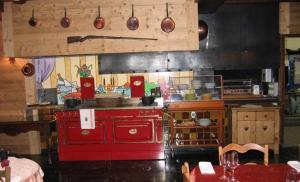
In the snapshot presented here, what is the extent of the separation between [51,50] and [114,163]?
7.90 feet

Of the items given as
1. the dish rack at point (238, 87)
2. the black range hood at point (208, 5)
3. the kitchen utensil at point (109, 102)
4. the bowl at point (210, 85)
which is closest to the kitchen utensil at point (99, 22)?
the kitchen utensil at point (109, 102)

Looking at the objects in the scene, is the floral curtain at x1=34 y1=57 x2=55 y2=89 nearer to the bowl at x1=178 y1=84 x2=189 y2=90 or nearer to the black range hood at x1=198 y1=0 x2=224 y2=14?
the bowl at x1=178 y1=84 x2=189 y2=90

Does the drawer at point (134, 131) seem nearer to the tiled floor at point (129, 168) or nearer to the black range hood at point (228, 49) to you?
the tiled floor at point (129, 168)

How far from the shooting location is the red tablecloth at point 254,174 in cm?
239

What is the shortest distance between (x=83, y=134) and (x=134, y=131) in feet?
3.13

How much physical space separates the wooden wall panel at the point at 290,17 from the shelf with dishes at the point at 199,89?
1666mm

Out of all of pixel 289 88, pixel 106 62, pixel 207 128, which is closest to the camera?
pixel 207 128

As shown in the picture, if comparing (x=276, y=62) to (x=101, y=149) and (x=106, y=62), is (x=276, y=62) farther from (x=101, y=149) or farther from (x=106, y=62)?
(x=101, y=149)

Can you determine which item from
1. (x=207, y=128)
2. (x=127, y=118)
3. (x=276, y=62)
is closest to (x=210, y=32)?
(x=276, y=62)

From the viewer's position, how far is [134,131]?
5520 millimetres

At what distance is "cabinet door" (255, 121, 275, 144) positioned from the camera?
561cm

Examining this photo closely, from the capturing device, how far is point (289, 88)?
9.75 meters

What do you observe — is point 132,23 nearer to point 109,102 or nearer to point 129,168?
point 109,102

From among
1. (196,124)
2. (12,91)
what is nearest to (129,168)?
(196,124)
